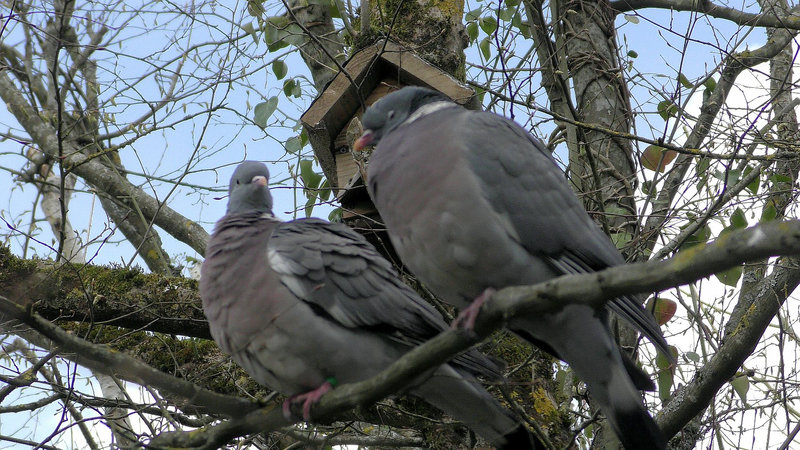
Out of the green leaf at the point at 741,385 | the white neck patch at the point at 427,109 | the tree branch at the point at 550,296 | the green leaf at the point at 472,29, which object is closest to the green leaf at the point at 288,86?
the green leaf at the point at 472,29

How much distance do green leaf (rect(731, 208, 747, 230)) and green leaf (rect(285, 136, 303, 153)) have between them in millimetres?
2687

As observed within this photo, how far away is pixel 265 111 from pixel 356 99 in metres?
0.64

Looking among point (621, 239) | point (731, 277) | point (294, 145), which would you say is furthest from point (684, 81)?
point (294, 145)

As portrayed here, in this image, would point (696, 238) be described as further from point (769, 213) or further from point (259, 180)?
point (259, 180)

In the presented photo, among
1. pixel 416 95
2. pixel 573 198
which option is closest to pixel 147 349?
pixel 416 95

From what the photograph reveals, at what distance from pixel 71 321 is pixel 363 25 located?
2.37 metres

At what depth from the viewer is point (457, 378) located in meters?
3.05

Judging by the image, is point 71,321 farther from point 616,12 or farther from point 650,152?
point 616,12

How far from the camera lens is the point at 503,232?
3.02 metres

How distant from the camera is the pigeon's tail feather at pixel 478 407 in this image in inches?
123

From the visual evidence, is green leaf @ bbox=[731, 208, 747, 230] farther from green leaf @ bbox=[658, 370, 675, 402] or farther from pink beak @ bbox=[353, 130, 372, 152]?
pink beak @ bbox=[353, 130, 372, 152]

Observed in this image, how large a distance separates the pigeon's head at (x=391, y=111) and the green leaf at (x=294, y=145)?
5.43ft

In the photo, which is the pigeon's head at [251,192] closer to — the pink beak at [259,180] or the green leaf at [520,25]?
the pink beak at [259,180]

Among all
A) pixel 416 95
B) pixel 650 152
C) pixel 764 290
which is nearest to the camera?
pixel 416 95
